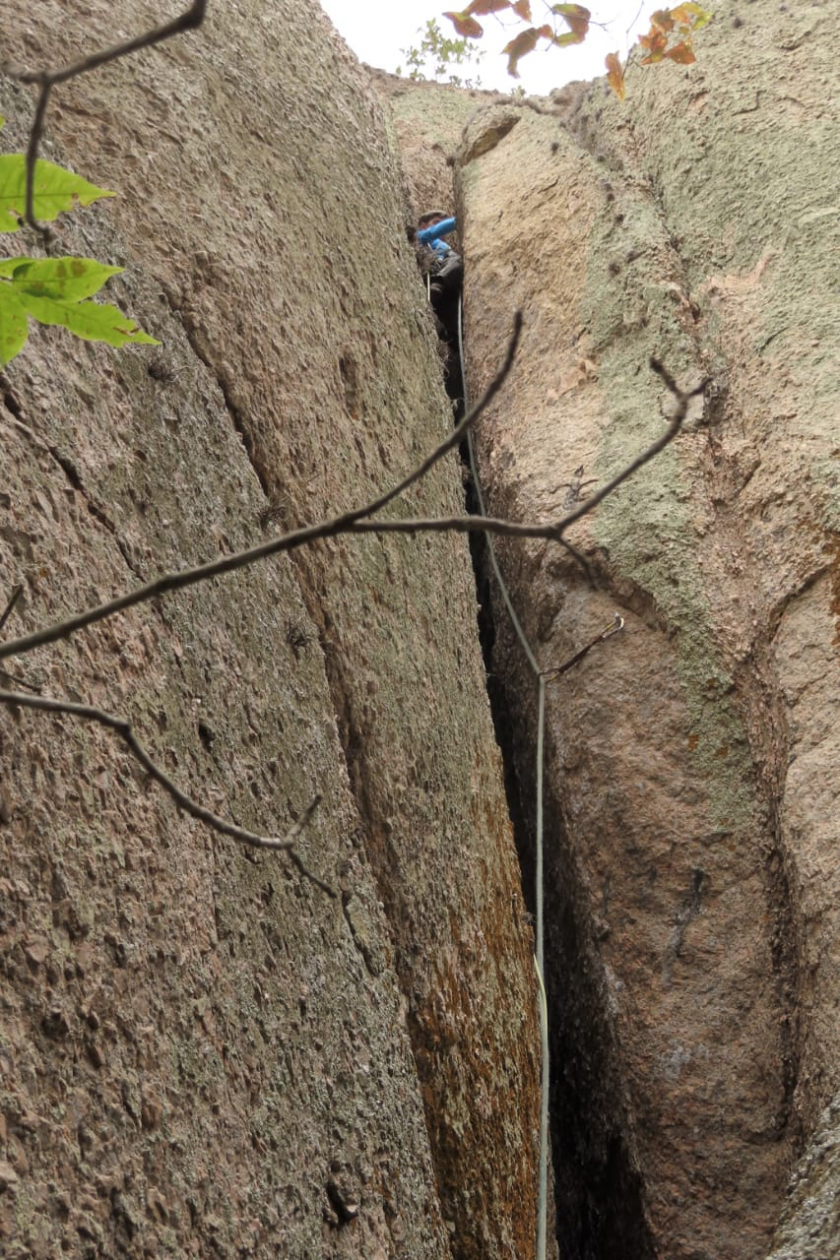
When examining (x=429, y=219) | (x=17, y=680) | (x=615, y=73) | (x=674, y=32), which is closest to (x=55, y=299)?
(x=17, y=680)

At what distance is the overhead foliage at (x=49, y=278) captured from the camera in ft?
4.13

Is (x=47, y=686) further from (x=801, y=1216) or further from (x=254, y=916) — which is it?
(x=801, y=1216)

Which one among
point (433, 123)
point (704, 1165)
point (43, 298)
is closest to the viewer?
point (43, 298)

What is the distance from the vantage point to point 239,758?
300 cm

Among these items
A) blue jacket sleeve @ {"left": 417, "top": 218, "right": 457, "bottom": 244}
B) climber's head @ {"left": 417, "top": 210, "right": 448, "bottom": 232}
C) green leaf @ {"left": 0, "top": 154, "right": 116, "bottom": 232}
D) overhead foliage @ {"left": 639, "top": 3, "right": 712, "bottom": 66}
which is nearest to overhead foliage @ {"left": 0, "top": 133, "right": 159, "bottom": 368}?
green leaf @ {"left": 0, "top": 154, "right": 116, "bottom": 232}

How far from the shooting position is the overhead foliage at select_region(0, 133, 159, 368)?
126cm

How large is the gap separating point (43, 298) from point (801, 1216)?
2.21m

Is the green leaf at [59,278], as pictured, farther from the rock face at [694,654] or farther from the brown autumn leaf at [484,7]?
the rock face at [694,654]

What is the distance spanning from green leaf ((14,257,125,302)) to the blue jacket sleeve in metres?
6.21

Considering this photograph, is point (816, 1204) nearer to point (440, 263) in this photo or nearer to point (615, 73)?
point (615, 73)

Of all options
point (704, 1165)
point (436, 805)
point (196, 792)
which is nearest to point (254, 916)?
point (196, 792)

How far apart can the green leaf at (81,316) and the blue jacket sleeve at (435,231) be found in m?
6.18

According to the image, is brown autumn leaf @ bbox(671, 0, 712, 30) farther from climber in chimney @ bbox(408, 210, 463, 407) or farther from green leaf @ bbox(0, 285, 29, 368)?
green leaf @ bbox(0, 285, 29, 368)

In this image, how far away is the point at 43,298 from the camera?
1285 mm
